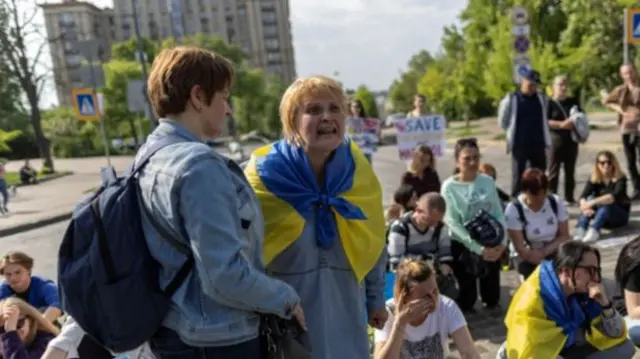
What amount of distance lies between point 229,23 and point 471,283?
105666 millimetres

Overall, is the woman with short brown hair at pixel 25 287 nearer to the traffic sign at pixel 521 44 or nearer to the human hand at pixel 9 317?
the human hand at pixel 9 317

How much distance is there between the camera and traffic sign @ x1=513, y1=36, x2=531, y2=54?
1006cm

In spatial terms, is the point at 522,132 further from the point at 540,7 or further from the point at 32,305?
the point at 540,7

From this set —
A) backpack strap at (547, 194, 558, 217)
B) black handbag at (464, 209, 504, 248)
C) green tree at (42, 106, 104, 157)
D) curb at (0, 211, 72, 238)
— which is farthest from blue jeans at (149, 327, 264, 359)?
green tree at (42, 106, 104, 157)

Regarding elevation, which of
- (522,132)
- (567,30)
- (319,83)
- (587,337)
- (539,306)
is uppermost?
(567,30)

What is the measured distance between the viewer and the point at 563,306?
3283 millimetres

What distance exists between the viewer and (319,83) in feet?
7.49

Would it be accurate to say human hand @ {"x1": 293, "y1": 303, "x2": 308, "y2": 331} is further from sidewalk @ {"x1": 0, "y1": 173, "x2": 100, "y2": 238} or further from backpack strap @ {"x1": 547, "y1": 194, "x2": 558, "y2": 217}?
sidewalk @ {"x1": 0, "y1": 173, "x2": 100, "y2": 238}

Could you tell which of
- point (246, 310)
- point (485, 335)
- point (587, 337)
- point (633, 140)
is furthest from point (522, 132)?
point (246, 310)

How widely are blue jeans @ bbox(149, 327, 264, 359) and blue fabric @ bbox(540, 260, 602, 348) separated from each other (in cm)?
209

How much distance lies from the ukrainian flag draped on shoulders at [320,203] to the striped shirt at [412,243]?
2.13 m

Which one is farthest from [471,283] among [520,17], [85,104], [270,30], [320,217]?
[270,30]

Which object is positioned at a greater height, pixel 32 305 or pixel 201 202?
pixel 201 202

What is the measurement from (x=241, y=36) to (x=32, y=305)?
348 ft
